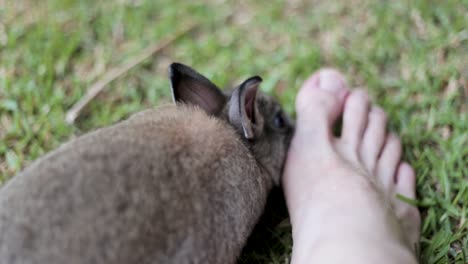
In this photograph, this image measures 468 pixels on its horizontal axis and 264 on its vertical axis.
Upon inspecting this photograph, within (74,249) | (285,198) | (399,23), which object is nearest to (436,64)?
(399,23)

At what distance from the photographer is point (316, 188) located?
3.09 meters

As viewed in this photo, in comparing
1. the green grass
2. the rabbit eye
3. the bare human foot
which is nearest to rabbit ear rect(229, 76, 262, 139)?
the rabbit eye

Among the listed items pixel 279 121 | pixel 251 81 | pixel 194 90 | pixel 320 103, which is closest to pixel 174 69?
pixel 194 90

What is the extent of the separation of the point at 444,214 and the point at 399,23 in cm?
157

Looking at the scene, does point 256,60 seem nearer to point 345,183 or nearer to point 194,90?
point 194,90

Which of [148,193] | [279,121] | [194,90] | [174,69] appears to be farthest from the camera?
[279,121]

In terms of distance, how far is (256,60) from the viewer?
4.05 metres

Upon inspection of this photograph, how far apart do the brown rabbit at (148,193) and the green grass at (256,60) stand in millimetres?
563

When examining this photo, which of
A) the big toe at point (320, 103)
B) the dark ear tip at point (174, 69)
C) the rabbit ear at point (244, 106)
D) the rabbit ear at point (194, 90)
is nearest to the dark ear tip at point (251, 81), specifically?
the rabbit ear at point (244, 106)

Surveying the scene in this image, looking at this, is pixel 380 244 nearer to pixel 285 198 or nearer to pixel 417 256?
pixel 417 256

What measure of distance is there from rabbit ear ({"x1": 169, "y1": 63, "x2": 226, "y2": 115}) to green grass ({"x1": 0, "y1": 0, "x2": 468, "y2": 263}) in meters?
0.72

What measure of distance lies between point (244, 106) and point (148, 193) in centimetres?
85

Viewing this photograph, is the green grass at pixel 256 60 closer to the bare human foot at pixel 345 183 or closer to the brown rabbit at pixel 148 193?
the bare human foot at pixel 345 183

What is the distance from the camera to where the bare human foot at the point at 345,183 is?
8.82ft
